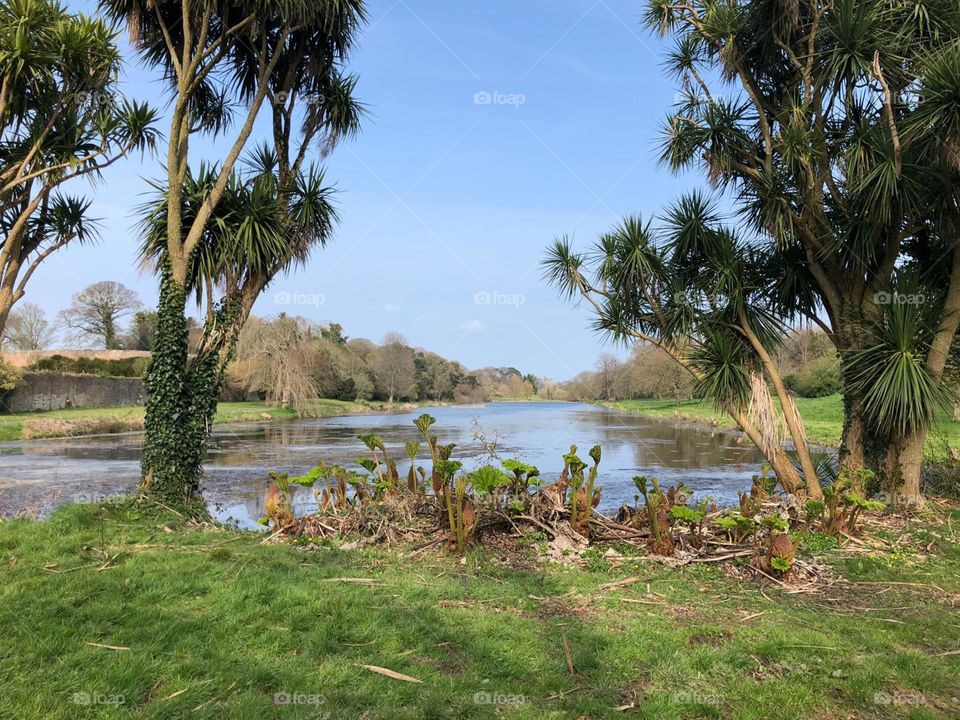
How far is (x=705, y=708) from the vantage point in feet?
10.2

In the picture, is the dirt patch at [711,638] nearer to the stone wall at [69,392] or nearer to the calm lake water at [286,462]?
the calm lake water at [286,462]

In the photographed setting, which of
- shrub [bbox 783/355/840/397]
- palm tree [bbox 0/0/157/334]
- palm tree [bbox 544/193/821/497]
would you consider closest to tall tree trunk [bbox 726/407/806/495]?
palm tree [bbox 544/193/821/497]

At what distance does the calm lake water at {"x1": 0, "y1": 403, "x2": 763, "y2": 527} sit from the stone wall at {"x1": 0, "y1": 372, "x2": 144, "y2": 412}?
9152 mm

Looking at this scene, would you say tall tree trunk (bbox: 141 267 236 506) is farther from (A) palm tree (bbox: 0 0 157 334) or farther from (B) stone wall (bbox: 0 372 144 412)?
(B) stone wall (bbox: 0 372 144 412)

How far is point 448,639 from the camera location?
154 inches

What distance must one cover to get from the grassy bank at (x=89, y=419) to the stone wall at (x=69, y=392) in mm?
712

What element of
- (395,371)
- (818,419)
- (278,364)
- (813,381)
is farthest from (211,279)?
(395,371)

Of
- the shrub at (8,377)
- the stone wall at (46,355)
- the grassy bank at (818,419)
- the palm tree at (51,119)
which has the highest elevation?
the palm tree at (51,119)

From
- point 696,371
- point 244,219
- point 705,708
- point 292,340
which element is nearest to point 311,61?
point 244,219

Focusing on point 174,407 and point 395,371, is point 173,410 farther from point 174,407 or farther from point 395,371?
point 395,371

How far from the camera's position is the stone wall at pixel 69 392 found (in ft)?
99.5

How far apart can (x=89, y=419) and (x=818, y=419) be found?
110ft

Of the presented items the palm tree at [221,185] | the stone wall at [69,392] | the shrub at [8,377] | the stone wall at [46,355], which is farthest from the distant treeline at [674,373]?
the stone wall at [46,355]

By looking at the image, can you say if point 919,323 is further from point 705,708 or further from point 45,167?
point 45,167
